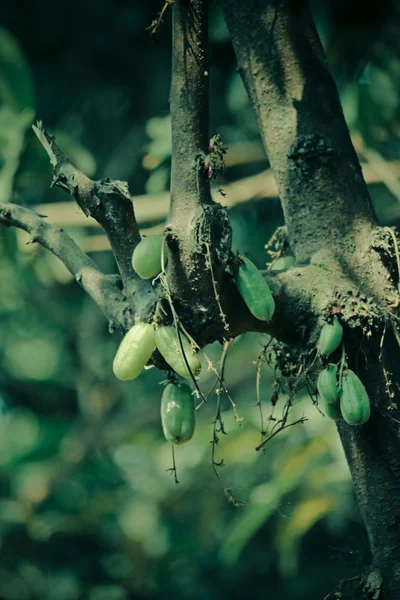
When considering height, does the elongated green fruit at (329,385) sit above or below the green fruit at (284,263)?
below

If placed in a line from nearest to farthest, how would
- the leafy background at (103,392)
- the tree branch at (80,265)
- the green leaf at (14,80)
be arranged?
1. the tree branch at (80,265)
2. the green leaf at (14,80)
3. the leafy background at (103,392)

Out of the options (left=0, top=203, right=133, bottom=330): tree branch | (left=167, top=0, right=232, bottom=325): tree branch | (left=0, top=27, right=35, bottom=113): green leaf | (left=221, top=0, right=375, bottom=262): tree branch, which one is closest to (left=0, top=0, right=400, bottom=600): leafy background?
(left=0, top=27, right=35, bottom=113): green leaf

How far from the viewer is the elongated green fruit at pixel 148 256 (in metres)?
1.05

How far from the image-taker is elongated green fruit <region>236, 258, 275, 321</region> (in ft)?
3.54

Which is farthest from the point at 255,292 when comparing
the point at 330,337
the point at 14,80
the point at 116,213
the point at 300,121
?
the point at 14,80

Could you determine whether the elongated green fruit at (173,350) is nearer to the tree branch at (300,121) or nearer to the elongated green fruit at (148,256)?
the elongated green fruit at (148,256)

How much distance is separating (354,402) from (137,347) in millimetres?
346

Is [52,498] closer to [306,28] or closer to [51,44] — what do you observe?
[51,44]

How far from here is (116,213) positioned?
1109 mm

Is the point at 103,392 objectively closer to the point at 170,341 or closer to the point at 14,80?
the point at 14,80

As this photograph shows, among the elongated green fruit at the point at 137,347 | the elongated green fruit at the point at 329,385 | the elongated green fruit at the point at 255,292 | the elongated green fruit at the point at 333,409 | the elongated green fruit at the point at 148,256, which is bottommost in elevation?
the elongated green fruit at the point at 333,409

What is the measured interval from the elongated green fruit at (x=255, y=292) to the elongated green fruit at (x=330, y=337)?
0.10 metres

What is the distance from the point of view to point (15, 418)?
391 cm

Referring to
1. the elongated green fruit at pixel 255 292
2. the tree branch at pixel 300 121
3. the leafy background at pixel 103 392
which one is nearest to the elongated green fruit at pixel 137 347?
the elongated green fruit at pixel 255 292
